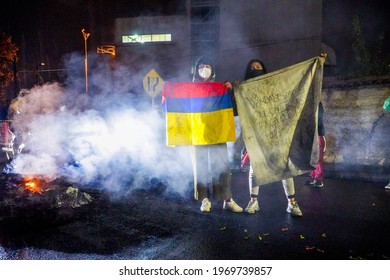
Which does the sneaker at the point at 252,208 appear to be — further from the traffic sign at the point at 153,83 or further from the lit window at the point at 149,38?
the lit window at the point at 149,38

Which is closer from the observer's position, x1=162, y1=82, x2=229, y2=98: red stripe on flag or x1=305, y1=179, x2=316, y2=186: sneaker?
x1=162, y1=82, x2=229, y2=98: red stripe on flag

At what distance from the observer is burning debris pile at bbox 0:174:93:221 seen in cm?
564

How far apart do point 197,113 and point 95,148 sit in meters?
5.38

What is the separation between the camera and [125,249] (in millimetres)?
3857

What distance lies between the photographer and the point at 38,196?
5.95 meters

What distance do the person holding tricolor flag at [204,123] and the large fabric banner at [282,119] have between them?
28 centimetres

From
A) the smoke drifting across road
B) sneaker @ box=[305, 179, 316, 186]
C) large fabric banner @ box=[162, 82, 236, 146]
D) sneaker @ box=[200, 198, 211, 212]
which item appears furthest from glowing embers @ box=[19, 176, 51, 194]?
sneaker @ box=[305, 179, 316, 186]

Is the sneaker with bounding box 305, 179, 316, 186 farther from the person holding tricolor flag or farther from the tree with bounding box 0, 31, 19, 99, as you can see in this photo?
the tree with bounding box 0, 31, 19, 99

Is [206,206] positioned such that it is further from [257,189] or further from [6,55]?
[6,55]

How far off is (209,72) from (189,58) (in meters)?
14.0

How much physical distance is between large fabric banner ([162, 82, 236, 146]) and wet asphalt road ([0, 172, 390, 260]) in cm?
132

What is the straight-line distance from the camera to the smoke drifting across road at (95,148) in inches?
308

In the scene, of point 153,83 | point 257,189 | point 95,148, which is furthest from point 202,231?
point 153,83

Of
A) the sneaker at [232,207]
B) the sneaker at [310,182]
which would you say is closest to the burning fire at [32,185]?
the sneaker at [232,207]
